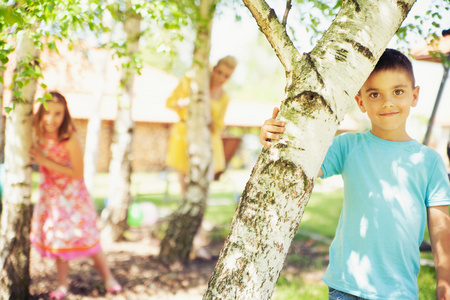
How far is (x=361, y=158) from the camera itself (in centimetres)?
178

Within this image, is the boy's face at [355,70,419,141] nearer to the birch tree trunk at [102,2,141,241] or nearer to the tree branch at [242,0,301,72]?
the tree branch at [242,0,301,72]

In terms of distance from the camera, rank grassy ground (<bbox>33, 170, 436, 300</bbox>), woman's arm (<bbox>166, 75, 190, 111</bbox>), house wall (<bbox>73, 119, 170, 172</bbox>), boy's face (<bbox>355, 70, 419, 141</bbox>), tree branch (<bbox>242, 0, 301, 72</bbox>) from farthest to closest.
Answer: house wall (<bbox>73, 119, 170, 172</bbox>), woman's arm (<bbox>166, 75, 190, 111</bbox>), grassy ground (<bbox>33, 170, 436, 300</bbox>), boy's face (<bbox>355, 70, 419, 141</bbox>), tree branch (<bbox>242, 0, 301, 72</bbox>)

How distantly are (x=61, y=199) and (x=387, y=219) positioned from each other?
2.58m

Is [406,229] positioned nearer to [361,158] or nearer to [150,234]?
[361,158]

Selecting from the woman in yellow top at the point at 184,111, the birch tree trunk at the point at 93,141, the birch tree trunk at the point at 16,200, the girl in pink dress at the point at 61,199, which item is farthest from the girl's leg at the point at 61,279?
the birch tree trunk at the point at 93,141

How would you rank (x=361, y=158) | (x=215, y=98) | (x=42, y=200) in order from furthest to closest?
(x=215, y=98) → (x=42, y=200) → (x=361, y=158)

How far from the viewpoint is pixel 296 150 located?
130cm

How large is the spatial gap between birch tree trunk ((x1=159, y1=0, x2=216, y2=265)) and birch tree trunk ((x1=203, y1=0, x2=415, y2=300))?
9.31 ft

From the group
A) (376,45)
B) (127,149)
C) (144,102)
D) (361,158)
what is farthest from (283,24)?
(144,102)

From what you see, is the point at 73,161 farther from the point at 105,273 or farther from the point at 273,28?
the point at 273,28

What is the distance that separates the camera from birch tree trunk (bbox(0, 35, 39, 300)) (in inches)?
105

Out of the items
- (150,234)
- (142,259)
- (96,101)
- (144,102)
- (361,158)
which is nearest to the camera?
(361,158)

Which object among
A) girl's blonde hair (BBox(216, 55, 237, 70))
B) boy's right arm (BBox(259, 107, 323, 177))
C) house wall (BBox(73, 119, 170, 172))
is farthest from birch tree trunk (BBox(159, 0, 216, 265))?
house wall (BBox(73, 119, 170, 172))

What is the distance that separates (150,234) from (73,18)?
4.31 meters
